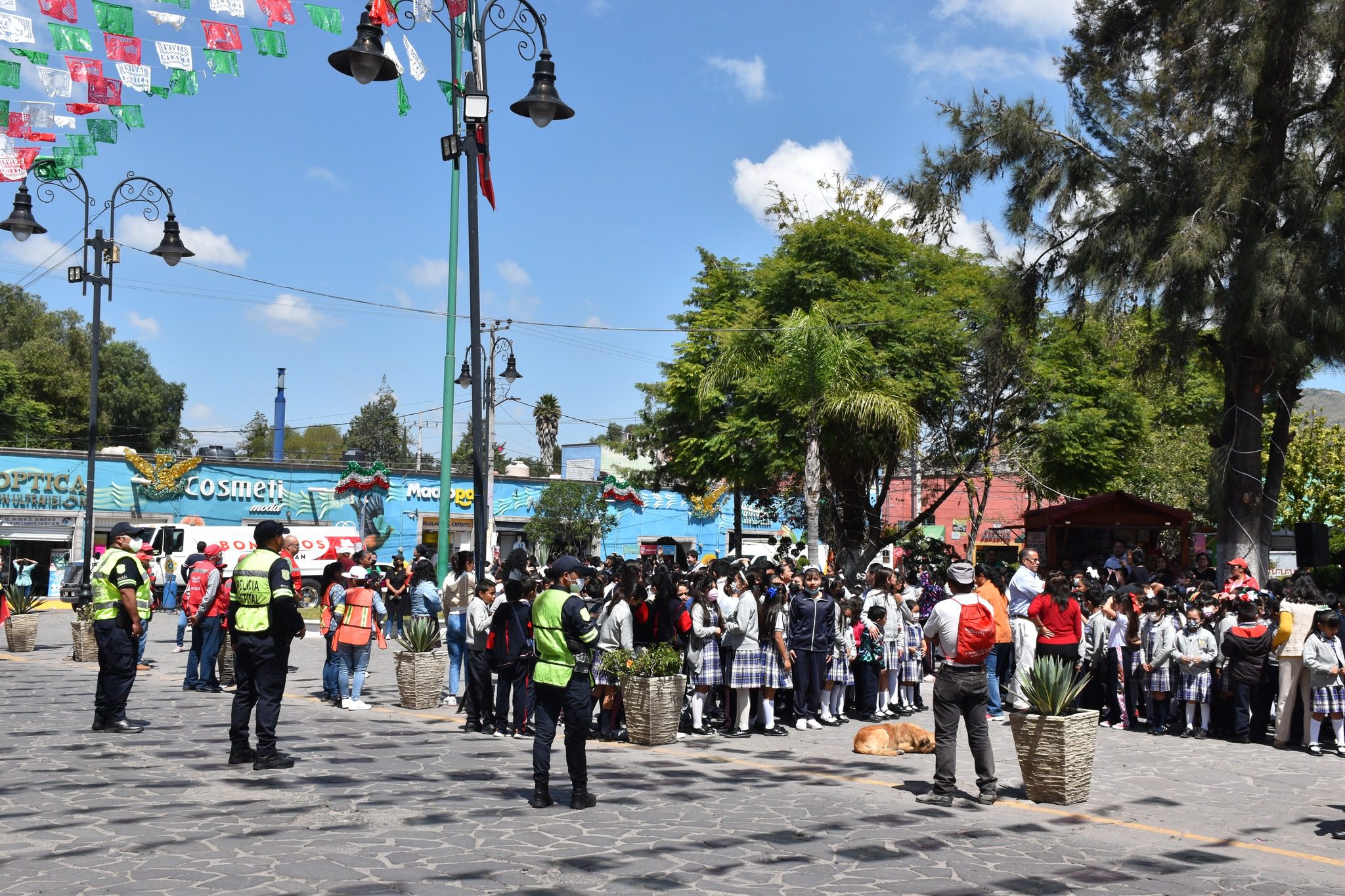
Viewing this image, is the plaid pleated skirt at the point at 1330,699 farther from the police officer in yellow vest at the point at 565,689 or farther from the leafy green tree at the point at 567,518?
the leafy green tree at the point at 567,518

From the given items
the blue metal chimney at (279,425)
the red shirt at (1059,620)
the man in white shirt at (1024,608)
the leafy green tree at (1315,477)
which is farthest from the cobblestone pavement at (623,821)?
the blue metal chimney at (279,425)

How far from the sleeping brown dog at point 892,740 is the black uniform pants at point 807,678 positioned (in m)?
1.52

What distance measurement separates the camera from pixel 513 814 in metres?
7.68

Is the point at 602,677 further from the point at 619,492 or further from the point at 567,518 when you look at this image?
the point at 619,492

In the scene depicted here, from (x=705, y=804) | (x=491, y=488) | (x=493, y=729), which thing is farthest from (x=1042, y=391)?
(x=705, y=804)

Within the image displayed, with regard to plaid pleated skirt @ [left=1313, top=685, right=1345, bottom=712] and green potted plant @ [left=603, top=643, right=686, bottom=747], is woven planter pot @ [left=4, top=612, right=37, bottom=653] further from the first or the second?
plaid pleated skirt @ [left=1313, top=685, right=1345, bottom=712]

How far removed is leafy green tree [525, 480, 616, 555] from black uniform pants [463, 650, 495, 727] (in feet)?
110

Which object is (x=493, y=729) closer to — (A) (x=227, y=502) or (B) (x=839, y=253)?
(B) (x=839, y=253)

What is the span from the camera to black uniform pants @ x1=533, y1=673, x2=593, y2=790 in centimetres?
787

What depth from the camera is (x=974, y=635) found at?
8.31 m

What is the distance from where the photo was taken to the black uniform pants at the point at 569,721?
7867 millimetres

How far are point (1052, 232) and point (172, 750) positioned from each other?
59.1 feet

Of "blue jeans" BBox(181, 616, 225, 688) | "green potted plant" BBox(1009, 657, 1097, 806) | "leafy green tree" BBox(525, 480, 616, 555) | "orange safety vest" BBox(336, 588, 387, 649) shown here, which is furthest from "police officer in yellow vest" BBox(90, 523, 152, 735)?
"leafy green tree" BBox(525, 480, 616, 555)

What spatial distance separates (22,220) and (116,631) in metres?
9.68
